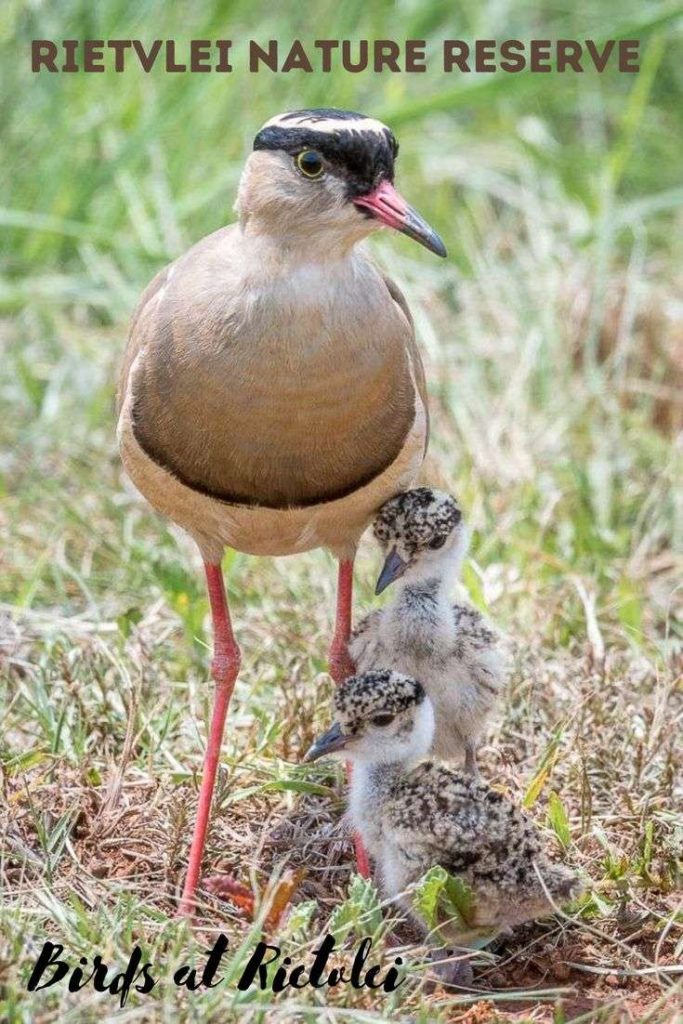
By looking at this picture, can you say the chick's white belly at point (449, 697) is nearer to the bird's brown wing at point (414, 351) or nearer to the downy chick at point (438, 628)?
the downy chick at point (438, 628)

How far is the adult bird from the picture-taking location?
345 centimetres

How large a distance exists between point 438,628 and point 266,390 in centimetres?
70

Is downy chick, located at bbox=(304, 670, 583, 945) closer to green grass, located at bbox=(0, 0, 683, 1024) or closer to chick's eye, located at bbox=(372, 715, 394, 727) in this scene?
chick's eye, located at bbox=(372, 715, 394, 727)

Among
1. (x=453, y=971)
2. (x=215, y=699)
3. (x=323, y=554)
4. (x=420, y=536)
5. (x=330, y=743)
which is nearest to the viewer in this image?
(x=453, y=971)

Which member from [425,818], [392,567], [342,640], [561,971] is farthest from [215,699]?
[561,971]

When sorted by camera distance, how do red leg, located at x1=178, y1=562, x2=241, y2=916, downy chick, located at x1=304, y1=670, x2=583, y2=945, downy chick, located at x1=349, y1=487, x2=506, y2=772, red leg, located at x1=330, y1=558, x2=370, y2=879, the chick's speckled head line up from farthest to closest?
red leg, located at x1=330, y1=558, x2=370, y2=879 → downy chick, located at x1=349, y1=487, x2=506, y2=772 → red leg, located at x1=178, y1=562, x2=241, y2=916 → the chick's speckled head → downy chick, located at x1=304, y1=670, x2=583, y2=945

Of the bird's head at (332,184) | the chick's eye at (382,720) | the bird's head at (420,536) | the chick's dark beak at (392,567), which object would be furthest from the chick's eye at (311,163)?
the chick's eye at (382,720)

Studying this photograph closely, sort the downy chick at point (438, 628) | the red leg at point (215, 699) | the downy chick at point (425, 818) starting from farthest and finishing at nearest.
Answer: the downy chick at point (438, 628)
the red leg at point (215, 699)
the downy chick at point (425, 818)

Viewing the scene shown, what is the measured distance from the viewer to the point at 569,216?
21.6 feet

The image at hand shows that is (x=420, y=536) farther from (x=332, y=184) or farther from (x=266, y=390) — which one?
(x=332, y=184)

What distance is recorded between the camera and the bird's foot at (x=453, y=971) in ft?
11.1

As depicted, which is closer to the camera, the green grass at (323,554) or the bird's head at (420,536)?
the green grass at (323,554)

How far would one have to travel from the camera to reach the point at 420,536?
3.76 metres

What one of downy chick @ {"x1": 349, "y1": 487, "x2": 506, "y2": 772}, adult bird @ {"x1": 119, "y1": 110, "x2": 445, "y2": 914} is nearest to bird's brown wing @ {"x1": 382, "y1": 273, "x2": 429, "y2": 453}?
adult bird @ {"x1": 119, "y1": 110, "x2": 445, "y2": 914}
